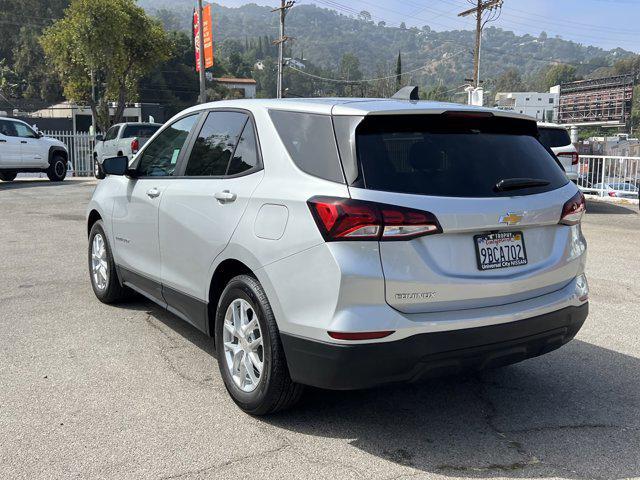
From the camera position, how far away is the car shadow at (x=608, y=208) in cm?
1455

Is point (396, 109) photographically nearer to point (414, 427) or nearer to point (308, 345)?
point (308, 345)

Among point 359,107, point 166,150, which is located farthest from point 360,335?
point 166,150

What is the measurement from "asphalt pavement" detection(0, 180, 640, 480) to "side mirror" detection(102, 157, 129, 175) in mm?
1285

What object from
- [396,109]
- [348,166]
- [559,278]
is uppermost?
[396,109]

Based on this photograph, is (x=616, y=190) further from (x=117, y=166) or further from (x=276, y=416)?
(x=276, y=416)

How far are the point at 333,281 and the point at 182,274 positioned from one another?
163 cm

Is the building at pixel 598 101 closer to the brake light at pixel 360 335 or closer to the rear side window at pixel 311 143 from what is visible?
the rear side window at pixel 311 143

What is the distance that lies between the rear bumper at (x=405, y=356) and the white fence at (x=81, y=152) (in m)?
24.5

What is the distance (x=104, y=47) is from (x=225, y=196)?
33215 mm

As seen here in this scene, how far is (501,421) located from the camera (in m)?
3.70

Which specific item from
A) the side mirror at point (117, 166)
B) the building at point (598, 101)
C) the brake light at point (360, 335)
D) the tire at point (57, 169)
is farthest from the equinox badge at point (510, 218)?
the building at point (598, 101)

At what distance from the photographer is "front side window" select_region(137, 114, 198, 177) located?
4754 millimetres

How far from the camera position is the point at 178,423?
358 centimetres

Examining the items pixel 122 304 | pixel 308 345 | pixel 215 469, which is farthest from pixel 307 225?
pixel 122 304
